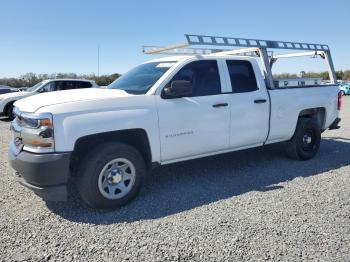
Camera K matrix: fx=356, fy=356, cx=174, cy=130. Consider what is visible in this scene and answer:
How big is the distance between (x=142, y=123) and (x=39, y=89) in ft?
39.8

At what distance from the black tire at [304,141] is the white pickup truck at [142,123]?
266 millimetres

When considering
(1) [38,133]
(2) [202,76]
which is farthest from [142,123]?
(2) [202,76]

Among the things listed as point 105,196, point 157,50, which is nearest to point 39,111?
point 105,196

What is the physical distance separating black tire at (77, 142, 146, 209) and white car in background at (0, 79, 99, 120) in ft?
33.8

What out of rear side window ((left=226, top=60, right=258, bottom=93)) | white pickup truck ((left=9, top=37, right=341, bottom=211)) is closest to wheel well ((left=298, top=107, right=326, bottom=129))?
white pickup truck ((left=9, top=37, right=341, bottom=211))

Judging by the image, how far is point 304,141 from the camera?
6949 millimetres

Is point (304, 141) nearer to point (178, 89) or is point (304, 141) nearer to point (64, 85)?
point (178, 89)

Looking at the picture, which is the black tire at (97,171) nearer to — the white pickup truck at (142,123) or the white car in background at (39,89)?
the white pickup truck at (142,123)

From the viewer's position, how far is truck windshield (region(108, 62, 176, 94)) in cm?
507

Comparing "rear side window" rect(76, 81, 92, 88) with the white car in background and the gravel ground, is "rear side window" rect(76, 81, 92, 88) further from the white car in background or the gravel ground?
the gravel ground

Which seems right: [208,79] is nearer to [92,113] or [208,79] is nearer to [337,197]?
[92,113]

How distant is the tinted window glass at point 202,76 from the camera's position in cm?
527

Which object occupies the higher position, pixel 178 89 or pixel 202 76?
pixel 202 76

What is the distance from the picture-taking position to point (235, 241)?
3615 millimetres
